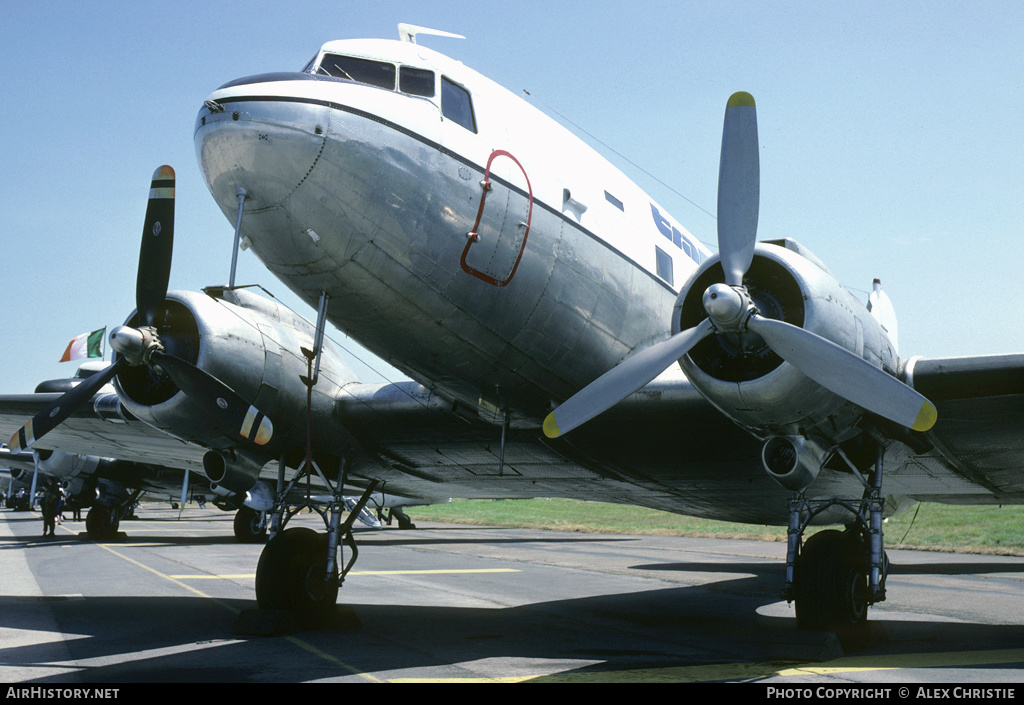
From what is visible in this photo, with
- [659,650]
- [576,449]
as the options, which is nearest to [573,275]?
[576,449]

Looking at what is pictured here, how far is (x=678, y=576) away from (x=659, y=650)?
10.5 m

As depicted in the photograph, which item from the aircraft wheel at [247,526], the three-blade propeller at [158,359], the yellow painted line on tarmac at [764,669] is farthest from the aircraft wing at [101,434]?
the aircraft wheel at [247,526]

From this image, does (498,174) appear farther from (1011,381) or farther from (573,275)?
(1011,381)

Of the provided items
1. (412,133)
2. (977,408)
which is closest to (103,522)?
(412,133)

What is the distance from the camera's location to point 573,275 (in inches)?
332

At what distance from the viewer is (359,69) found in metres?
7.73

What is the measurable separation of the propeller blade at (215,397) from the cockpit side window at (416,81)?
12.1ft

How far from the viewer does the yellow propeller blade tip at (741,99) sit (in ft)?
26.1

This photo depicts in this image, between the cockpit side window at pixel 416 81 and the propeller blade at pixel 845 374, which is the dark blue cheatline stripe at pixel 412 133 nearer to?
the cockpit side window at pixel 416 81

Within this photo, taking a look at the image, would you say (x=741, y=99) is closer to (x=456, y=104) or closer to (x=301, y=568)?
(x=456, y=104)

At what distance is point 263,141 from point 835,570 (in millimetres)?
6587

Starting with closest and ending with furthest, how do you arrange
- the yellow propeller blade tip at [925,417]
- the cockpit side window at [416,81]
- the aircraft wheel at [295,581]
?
1. the yellow propeller blade tip at [925,417]
2. the cockpit side window at [416,81]
3. the aircraft wheel at [295,581]

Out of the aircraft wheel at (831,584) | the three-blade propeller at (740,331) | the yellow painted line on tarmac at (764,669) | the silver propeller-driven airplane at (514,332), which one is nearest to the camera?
the yellow painted line on tarmac at (764,669)

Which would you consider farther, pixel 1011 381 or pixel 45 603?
pixel 45 603
